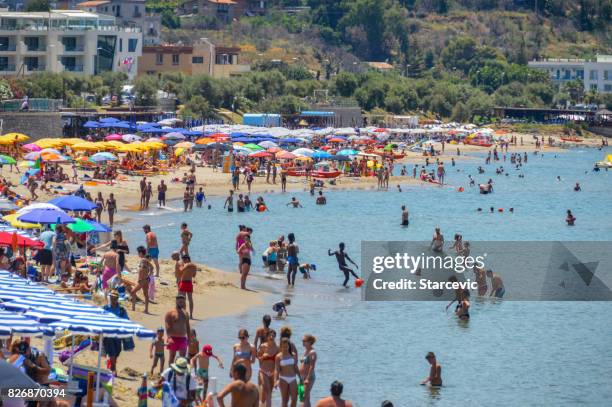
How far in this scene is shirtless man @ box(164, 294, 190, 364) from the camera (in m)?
18.2

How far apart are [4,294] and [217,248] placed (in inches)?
795

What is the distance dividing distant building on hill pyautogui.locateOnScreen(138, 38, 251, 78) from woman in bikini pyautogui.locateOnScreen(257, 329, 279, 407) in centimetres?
8635

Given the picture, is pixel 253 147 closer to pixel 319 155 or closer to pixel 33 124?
pixel 319 155

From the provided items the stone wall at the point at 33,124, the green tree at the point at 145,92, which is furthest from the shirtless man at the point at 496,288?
the green tree at the point at 145,92

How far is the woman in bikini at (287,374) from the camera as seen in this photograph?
1631 cm

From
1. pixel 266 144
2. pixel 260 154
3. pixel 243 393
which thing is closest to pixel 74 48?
pixel 266 144

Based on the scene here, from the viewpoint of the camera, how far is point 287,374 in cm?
1642

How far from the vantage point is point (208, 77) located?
94000 millimetres

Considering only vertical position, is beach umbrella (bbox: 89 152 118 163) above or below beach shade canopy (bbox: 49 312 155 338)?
below

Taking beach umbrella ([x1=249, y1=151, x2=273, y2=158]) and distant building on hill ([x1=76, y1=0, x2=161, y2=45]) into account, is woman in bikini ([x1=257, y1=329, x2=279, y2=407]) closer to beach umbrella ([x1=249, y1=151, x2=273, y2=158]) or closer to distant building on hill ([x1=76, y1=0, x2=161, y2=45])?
beach umbrella ([x1=249, y1=151, x2=273, y2=158])

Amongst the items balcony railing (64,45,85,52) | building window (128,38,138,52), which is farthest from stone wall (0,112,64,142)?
building window (128,38,138,52)

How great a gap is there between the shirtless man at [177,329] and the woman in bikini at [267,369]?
1763mm

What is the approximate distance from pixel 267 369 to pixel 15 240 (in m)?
8.42

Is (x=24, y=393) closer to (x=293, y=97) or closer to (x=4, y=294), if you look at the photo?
(x=4, y=294)
